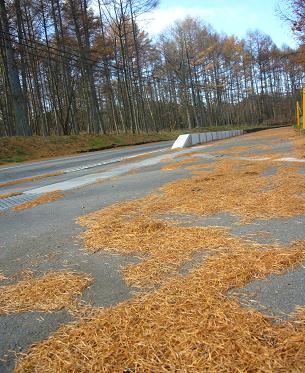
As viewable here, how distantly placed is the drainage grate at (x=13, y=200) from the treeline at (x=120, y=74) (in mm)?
13630

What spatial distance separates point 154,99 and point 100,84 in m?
15.6

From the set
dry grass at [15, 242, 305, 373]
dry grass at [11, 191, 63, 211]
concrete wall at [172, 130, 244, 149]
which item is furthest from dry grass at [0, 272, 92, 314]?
concrete wall at [172, 130, 244, 149]

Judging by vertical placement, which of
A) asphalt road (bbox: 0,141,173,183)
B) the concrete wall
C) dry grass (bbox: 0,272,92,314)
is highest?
the concrete wall

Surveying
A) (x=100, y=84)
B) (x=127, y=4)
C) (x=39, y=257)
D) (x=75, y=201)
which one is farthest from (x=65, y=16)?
(x=39, y=257)

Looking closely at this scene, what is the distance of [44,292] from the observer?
211 centimetres

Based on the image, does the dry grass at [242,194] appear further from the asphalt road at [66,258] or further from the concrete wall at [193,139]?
the concrete wall at [193,139]

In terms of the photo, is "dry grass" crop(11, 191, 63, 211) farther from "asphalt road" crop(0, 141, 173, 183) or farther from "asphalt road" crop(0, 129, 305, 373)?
"asphalt road" crop(0, 141, 173, 183)

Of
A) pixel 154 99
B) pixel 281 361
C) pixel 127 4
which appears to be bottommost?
pixel 281 361

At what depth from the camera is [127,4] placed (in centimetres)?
3083

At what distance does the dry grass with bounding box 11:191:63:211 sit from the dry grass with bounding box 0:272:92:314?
9.08 feet

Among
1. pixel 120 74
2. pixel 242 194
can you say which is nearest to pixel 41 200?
pixel 242 194

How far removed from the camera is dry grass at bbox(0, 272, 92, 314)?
6.43ft

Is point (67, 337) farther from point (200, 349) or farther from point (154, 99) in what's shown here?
point (154, 99)

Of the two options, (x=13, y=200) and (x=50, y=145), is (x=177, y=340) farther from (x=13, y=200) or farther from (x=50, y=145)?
(x=50, y=145)
